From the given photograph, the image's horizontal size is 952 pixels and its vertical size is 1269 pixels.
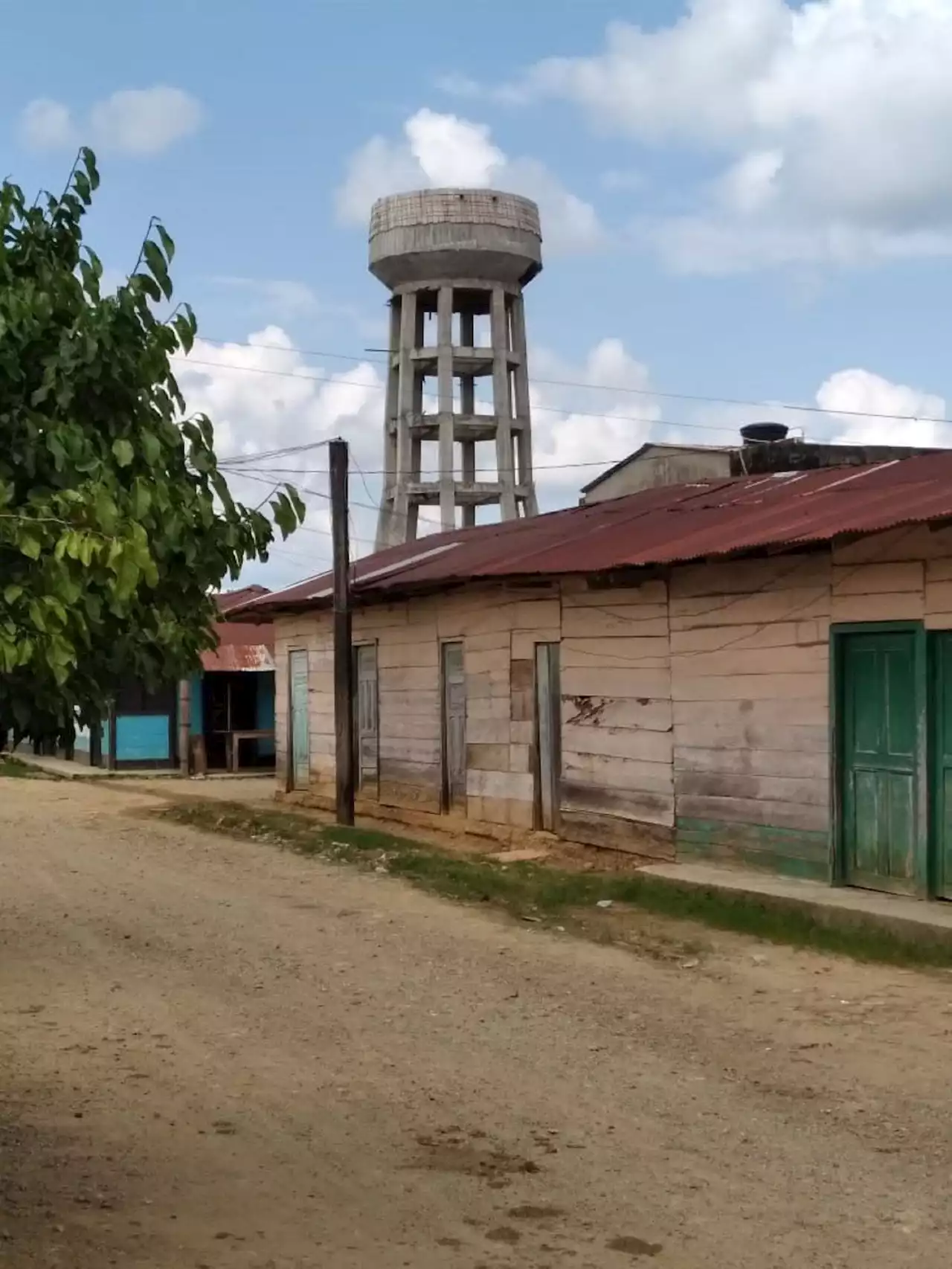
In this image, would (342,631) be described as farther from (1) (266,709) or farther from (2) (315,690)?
(1) (266,709)

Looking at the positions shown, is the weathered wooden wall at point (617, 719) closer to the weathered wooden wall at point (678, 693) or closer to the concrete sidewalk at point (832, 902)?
the weathered wooden wall at point (678, 693)

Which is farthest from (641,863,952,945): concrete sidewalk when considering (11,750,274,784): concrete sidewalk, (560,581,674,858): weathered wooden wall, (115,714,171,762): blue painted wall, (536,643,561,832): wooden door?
(115,714,171,762): blue painted wall

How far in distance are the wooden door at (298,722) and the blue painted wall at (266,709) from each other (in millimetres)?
7768

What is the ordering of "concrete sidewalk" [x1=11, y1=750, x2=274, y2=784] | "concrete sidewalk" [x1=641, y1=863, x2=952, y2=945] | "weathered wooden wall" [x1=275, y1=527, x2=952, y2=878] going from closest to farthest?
"concrete sidewalk" [x1=641, y1=863, x2=952, y2=945], "weathered wooden wall" [x1=275, y1=527, x2=952, y2=878], "concrete sidewalk" [x1=11, y1=750, x2=274, y2=784]

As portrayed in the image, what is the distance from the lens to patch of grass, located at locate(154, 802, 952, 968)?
940cm

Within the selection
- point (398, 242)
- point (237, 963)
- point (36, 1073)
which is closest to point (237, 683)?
point (398, 242)

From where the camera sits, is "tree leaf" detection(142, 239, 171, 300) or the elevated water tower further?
the elevated water tower

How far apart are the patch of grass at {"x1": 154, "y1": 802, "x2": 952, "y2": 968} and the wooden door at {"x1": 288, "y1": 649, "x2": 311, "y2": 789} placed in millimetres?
4922

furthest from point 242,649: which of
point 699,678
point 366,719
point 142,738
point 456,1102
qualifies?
point 456,1102

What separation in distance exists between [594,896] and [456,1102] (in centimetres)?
563

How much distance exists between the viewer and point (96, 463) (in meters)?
4.06

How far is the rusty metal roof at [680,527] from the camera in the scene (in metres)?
10.5

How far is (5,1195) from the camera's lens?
16.4 ft

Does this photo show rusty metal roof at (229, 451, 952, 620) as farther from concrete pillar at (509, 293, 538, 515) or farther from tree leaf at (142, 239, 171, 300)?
concrete pillar at (509, 293, 538, 515)
